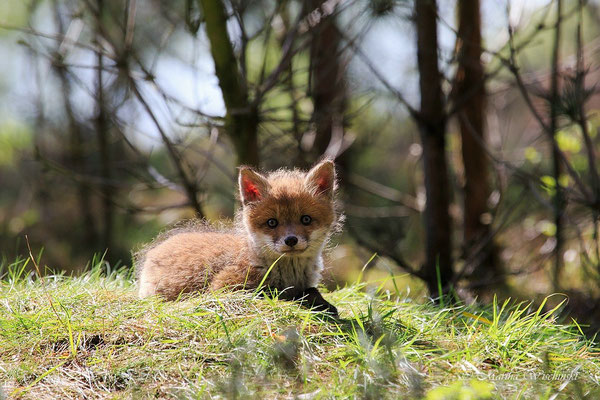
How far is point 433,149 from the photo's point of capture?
6.74 metres

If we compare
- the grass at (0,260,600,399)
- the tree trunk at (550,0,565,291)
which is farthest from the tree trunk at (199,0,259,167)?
the tree trunk at (550,0,565,291)

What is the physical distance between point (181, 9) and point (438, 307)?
5.62 m

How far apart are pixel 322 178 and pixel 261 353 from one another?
144 cm

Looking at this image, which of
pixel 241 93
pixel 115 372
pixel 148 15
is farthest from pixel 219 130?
Result: pixel 148 15

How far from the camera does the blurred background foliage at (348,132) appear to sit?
560cm

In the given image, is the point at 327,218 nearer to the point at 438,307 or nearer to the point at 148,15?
the point at 438,307

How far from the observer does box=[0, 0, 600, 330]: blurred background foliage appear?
560cm

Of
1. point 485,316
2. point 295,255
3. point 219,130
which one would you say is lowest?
point 485,316

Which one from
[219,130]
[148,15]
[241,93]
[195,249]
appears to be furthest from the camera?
[148,15]

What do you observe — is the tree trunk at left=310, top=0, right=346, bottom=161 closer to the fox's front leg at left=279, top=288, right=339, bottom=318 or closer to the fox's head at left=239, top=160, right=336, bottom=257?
the fox's head at left=239, top=160, right=336, bottom=257

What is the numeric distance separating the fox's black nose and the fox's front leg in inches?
11.8

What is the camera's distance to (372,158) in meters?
13.5

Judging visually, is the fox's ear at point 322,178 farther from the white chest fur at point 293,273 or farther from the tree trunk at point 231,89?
the tree trunk at point 231,89

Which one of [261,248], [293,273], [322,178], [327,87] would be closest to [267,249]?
[261,248]
